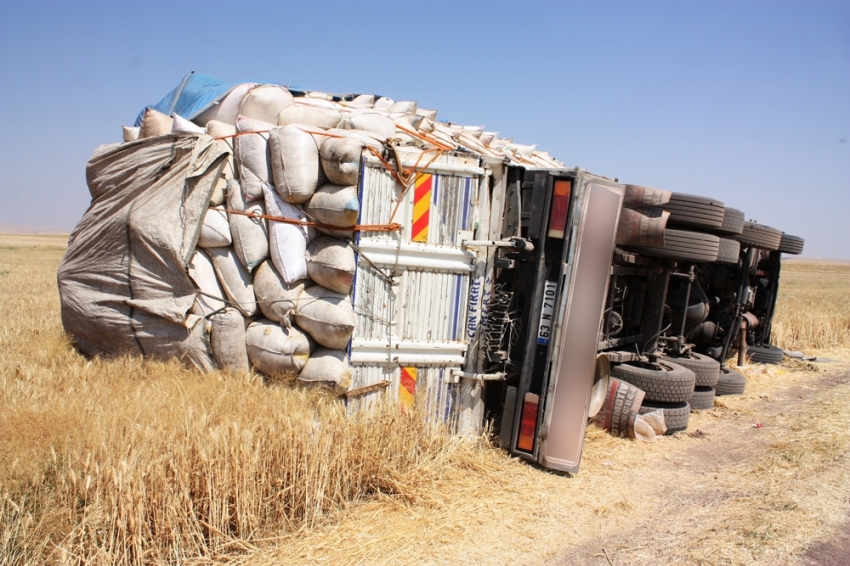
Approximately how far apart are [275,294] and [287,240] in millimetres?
428

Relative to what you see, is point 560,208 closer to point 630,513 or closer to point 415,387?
point 415,387

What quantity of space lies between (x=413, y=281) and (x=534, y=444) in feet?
4.94

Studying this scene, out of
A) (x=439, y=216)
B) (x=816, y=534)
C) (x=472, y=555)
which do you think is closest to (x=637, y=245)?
(x=439, y=216)

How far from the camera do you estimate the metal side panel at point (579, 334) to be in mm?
4602

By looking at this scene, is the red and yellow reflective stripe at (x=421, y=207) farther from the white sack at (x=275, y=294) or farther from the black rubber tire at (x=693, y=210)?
the black rubber tire at (x=693, y=210)

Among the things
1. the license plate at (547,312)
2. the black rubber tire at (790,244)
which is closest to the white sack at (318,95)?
the license plate at (547,312)

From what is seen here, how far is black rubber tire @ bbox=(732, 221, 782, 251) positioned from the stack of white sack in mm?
5605

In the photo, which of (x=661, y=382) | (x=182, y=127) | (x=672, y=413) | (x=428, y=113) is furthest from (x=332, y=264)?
(x=428, y=113)

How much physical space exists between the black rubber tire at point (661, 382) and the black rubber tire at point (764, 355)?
15.5 ft

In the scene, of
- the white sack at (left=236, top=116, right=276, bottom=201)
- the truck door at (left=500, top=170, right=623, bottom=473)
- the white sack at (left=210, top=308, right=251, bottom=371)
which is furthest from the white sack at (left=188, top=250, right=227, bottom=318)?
the truck door at (left=500, top=170, right=623, bottom=473)

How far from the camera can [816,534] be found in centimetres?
378

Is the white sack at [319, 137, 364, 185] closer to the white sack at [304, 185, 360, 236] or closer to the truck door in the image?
the white sack at [304, 185, 360, 236]

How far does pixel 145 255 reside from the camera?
4.96 metres

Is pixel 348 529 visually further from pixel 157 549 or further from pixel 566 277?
pixel 566 277
